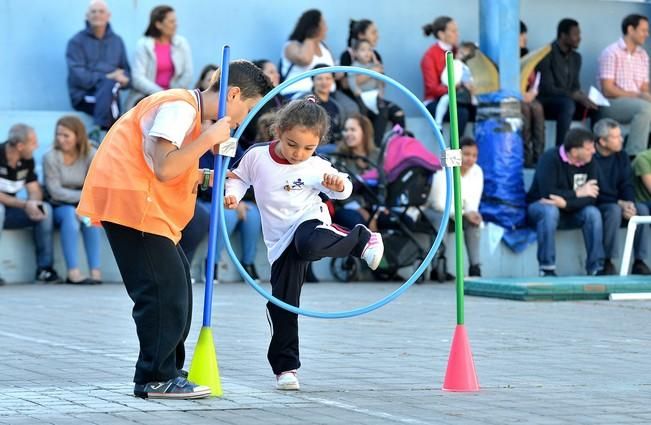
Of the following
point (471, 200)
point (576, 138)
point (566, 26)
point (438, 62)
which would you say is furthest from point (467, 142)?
point (566, 26)

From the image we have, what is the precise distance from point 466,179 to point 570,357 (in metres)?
7.53

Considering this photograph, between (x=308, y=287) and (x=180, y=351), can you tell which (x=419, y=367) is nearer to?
(x=180, y=351)

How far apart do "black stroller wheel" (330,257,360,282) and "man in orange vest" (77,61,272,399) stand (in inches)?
348

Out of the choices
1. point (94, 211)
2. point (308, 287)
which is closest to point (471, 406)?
point (94, 211)

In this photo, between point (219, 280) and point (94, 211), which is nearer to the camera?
point (94, 211)

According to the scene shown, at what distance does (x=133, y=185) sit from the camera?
6590mm

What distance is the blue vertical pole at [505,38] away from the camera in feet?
55.8

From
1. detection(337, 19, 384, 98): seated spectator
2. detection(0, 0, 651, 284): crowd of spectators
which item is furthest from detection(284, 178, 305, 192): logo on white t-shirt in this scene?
detection(337, 19, 384, 98): seated spectator

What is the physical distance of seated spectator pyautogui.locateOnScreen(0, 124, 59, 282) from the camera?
14.4 metres

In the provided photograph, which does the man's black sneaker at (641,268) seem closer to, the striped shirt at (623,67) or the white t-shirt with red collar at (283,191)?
the striped shirt at (623,67)

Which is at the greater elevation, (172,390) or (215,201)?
(215,201)

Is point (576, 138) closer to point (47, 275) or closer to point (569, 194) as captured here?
point (569, 194)

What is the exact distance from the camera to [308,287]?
575 inches

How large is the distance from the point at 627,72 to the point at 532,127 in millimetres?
2104
